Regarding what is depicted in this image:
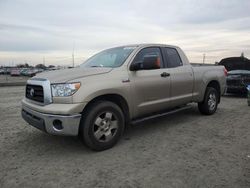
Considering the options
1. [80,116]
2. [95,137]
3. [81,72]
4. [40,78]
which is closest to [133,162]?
[95,137]

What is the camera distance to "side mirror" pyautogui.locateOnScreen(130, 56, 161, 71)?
526 centimetres

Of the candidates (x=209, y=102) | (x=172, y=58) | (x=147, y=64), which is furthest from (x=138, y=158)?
(x=209, y=102)

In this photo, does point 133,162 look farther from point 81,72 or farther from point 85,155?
point 81,72

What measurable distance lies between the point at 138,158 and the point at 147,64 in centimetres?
194

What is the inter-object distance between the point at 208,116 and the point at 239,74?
213 inches

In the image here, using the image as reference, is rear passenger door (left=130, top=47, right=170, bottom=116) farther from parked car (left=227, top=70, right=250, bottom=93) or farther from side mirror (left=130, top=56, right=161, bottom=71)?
parked car (left=227, top=70, right=250, bottom=93)

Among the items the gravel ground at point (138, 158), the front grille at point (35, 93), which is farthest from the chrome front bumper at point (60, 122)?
the gravel ground at point (138, 158)

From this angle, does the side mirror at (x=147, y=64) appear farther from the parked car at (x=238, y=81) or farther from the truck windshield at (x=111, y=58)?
the parked car at (x=238, y=81)

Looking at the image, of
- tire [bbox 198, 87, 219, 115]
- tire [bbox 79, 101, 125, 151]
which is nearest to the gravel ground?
tire [bbox 79, 101, 125, 151]

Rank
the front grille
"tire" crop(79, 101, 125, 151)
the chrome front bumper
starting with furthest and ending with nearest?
1. the front grille
2. "tire" crop(79, 101, 125, 151)
3. the chrome front bumper

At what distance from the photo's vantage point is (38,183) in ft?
11.7

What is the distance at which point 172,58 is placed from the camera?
647 centimetres

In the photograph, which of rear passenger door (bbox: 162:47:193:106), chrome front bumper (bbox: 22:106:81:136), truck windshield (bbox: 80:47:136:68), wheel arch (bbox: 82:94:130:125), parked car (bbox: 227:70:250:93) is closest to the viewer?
chrome front bumper (bbox: 22:106:81:136)

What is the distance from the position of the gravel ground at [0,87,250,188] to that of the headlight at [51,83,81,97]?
40.9 inches
